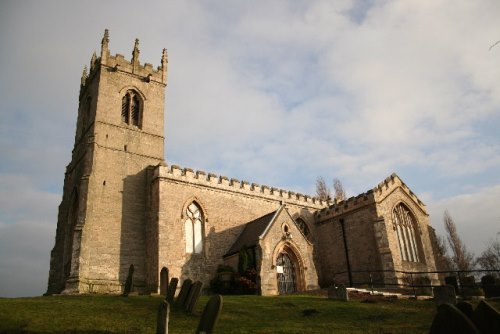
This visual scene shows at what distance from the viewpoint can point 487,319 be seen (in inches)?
244

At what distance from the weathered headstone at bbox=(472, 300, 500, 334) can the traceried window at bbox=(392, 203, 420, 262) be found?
22465 millimetres

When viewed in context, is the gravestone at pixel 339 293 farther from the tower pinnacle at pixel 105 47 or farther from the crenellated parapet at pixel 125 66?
the tower pinnacle at pixel 105 47

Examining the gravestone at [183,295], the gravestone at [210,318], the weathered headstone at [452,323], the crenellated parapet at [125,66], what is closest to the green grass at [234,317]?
the gravestone at [183,295]

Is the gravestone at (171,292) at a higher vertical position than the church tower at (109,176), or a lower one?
lower

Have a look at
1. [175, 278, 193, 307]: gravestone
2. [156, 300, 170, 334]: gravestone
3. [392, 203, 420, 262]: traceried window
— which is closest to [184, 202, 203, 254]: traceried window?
[175, 278, 193, 307]: gravestone

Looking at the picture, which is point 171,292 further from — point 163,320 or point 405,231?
point 405,231

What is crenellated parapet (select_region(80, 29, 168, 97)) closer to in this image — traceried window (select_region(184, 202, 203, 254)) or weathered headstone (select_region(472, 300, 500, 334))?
traceried window (select_region(184, 202, 203, 254))

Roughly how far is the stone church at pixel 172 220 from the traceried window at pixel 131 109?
9 centimetres

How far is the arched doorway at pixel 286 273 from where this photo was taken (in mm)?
24489

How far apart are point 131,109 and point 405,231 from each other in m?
22.0

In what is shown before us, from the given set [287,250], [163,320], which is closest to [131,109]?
[287,250]

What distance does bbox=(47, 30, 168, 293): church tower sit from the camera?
23.1 metres

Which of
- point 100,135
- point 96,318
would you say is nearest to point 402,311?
point 96,318

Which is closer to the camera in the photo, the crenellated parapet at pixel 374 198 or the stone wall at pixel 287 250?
the stone wall at pixel 287 250
